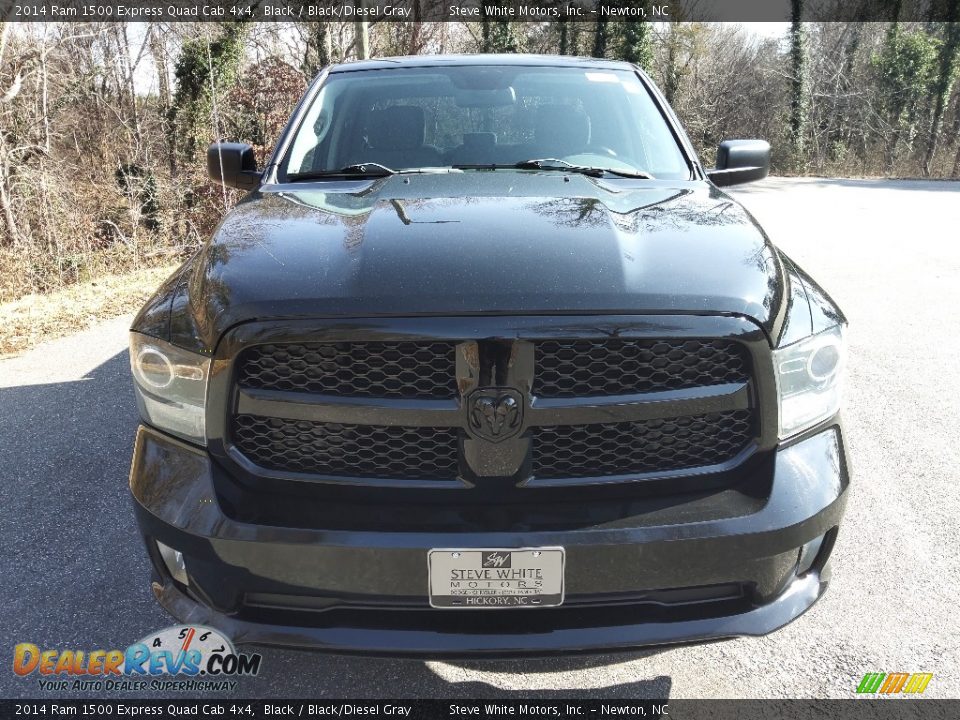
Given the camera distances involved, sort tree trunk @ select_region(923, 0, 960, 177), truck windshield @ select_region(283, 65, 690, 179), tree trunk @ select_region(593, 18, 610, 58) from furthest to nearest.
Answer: tree trunk @ select_region(593, 18, 610, 58) → tree trunk @ select_region(923, 0, 960, 177) → truck windshield @ select_region(283, 65, 690, 179)

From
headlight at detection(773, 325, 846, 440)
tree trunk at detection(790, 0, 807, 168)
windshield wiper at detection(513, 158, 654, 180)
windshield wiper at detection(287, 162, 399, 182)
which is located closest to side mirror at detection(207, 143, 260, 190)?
windshield wiper at detection(287, 162, 399, 182)

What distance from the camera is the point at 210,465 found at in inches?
77.1

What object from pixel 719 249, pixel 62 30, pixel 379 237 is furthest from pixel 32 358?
pixel 62 30

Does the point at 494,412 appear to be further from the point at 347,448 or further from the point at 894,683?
the point at 894,683

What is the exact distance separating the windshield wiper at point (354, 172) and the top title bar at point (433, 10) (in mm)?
10718

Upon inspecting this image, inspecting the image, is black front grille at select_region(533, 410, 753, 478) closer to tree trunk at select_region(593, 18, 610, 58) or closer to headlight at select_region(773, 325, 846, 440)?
headlight at select_region(773, 325, 846, 440)

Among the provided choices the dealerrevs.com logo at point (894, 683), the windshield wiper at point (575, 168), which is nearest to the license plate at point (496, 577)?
the dealerrevs.com logo at point (894, 683)

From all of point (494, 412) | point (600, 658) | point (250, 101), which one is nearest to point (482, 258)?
point (494, 412)

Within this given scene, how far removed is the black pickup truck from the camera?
6.07 ft

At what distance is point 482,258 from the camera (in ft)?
6.64

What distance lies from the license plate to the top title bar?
41.1 ft

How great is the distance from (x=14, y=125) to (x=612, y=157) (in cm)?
1182

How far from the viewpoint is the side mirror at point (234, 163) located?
145 inches

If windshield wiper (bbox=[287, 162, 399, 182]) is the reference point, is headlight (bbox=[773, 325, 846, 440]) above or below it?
below
